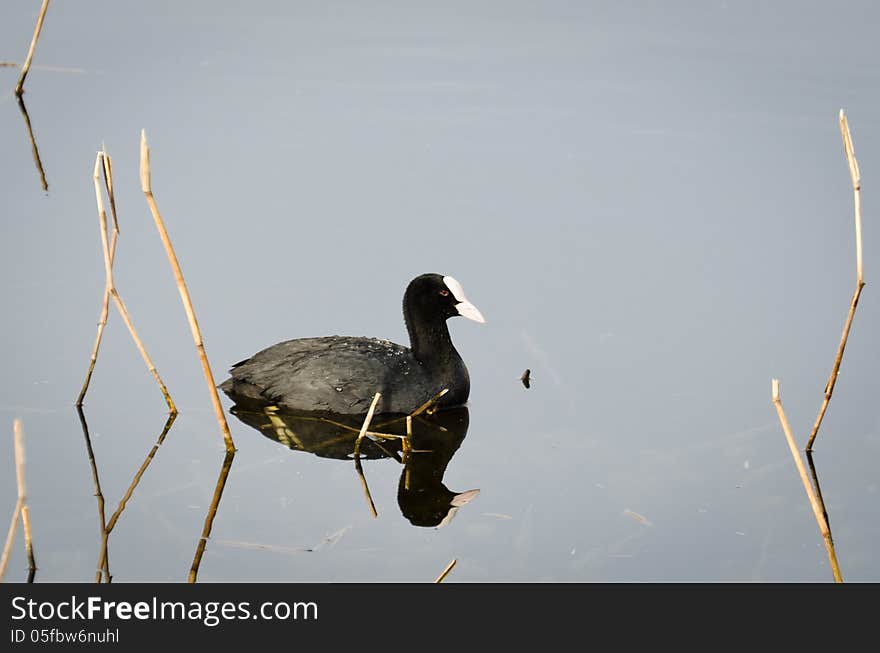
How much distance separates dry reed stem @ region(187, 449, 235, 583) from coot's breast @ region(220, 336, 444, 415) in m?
0.71

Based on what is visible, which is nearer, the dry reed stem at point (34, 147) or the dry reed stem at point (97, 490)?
the dry reed stem at point (97, 490)

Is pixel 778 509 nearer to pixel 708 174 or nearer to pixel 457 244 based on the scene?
pixel 457 244

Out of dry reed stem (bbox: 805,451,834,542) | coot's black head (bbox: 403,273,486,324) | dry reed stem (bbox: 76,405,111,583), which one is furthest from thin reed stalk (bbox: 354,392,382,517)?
dry reed stem (bbox: 805,451,834,542)

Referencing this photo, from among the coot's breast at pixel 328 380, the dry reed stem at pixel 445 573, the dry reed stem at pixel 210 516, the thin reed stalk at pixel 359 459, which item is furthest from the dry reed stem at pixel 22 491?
the coot's breast at pixel 328 380

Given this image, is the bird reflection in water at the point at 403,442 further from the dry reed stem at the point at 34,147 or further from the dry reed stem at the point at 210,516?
the dry reed stem at the point at 34,147

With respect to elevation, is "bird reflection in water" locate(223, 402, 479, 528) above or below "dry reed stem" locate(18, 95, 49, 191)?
below

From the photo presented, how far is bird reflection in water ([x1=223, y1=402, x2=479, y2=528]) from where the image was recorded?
6012 millimetres

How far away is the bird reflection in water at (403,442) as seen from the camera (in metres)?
6.01

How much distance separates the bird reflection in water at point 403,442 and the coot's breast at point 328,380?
0.07 metres

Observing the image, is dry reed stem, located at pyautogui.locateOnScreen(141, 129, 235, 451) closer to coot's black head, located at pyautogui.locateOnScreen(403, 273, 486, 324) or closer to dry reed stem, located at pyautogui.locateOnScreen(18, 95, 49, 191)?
coot's black head, located at pyautogui.locateOnScreen(403, 273, 486, 324)

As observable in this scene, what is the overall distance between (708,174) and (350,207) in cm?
282

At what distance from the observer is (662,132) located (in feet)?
34.9
